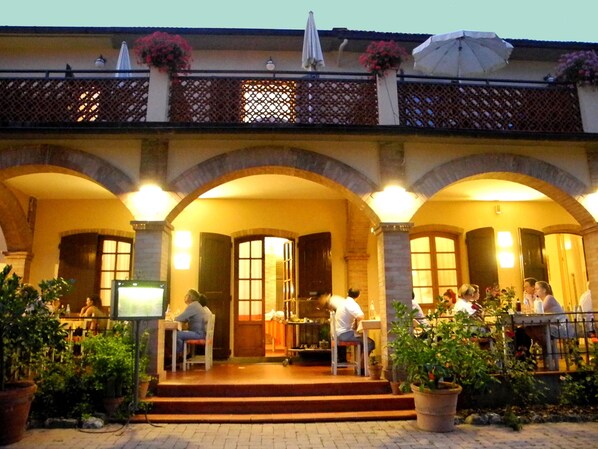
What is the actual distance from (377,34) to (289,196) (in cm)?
414

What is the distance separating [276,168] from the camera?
789 cm

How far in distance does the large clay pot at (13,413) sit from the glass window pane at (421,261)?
837 cm

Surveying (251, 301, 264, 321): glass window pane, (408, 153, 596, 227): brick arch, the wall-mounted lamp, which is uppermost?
the wall-mounted lamp

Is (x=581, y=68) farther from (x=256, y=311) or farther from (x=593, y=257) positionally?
(x=256, y=311)

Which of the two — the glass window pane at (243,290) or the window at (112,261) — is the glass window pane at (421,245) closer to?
the glass window pane at (243,290)

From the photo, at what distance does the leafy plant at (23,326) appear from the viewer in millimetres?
5426

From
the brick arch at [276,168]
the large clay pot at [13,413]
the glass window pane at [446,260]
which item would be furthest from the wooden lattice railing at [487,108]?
the large clay pot at [13,413]

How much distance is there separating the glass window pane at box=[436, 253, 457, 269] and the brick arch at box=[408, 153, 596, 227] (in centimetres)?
356

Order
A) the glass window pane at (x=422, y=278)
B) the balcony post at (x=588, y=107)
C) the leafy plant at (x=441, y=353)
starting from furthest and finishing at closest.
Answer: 1. the glass window pane at (x=422, y=278)
2. the balcony post at (x=588, y=107)
3. the leafy plant at (x=441, y=353)

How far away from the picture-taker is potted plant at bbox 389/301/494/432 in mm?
5801

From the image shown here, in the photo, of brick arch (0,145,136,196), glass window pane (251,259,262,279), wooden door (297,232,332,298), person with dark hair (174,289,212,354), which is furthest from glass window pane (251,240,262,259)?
brick arch (0,145,136,196)

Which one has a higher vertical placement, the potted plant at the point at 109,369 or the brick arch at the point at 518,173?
the brick arch at the point at 518,173

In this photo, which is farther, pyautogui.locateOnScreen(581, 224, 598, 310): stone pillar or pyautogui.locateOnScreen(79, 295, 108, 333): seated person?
pyautogui.locateOnScreen(79, 295, 108, 333): seated person

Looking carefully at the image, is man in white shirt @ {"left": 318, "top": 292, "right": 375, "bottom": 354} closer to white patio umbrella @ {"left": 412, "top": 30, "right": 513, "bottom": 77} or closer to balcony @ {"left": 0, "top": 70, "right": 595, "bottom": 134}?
balcony @ {"left": 0, "top": 70, "right": 595, "bottom": 134}
